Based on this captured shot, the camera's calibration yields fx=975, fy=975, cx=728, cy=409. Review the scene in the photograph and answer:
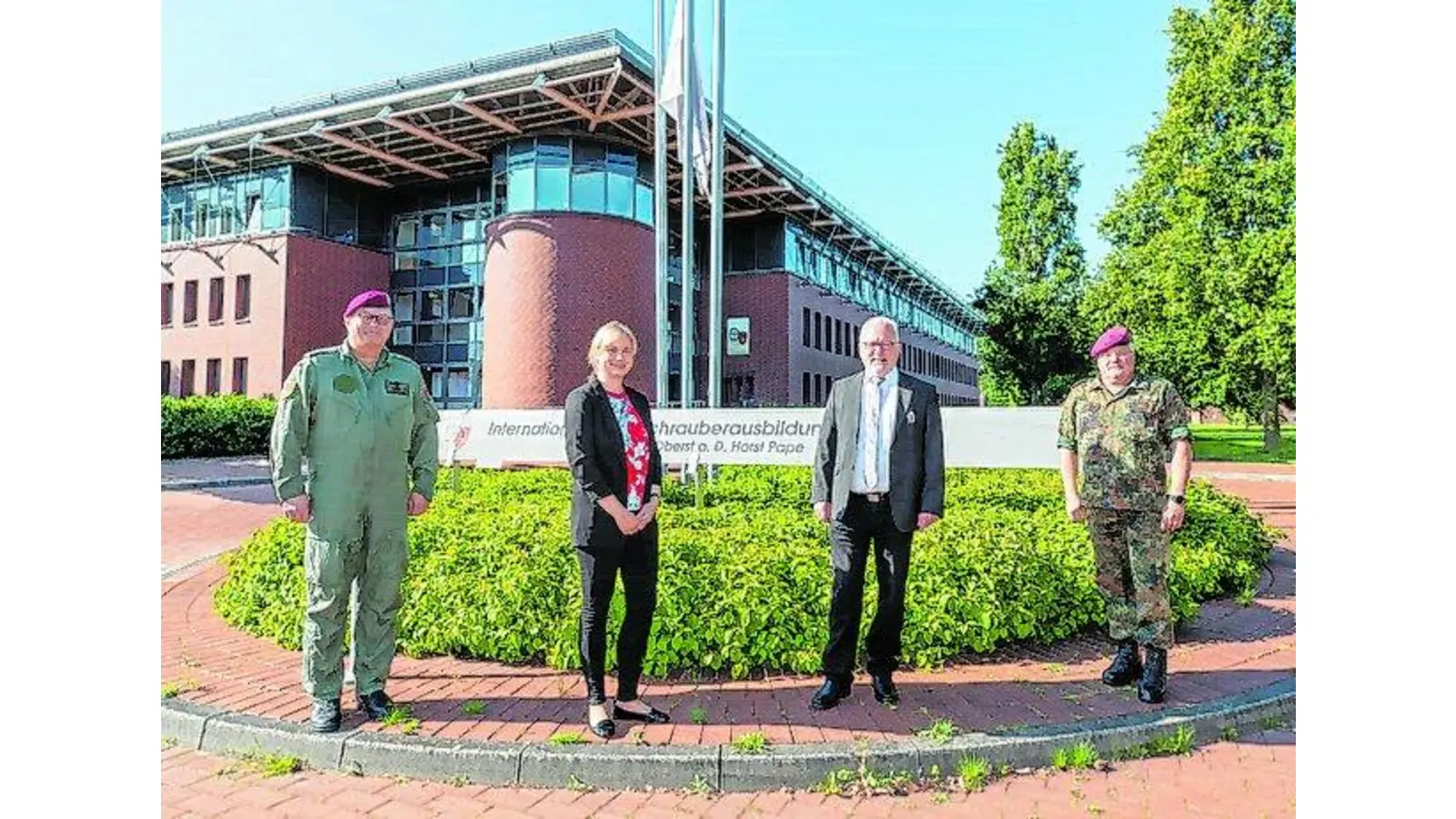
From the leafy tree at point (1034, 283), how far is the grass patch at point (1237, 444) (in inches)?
178

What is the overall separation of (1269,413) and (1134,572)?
78.8 feet

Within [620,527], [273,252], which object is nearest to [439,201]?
[273,252]

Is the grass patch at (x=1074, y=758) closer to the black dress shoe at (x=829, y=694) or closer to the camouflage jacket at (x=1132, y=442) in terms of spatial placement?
the black dress shoe at (x=829, y=694)

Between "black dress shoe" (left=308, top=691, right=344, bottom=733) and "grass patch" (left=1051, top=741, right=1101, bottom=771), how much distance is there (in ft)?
9.79

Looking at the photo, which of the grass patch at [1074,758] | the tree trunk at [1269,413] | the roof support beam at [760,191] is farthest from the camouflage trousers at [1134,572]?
the roof support beam at [760,191]

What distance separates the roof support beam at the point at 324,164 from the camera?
26.6 m

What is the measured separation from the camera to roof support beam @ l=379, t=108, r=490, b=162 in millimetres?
24703

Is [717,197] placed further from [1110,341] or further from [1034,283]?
[1034,283]

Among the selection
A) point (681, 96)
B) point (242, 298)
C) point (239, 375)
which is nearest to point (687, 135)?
point (681, 96)

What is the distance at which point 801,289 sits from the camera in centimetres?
3681

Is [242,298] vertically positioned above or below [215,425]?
above

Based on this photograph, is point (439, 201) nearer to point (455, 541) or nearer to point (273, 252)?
point (273, 252)

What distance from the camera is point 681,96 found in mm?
10594

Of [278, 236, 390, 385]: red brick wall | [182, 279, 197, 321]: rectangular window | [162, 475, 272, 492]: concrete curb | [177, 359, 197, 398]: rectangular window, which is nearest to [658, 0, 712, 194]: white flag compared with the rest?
[162, 475, 272, 492]: concrete curb
